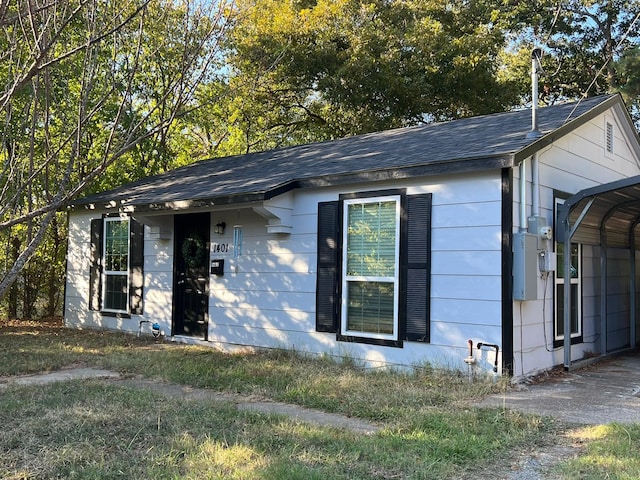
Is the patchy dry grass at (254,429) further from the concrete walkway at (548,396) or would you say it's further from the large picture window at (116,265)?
the large picture window at (116,265)

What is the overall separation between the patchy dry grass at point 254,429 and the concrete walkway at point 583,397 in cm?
32

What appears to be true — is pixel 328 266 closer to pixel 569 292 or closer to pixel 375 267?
pixel 375 267

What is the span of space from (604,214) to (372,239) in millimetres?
3432

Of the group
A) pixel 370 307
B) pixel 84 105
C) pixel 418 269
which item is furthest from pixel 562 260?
pixel 84 105

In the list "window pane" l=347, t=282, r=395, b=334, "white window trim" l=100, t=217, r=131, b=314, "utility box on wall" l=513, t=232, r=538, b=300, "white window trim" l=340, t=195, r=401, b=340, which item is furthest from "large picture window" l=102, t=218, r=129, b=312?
"utility box on wall" l=513, t=232, r=538, b=300

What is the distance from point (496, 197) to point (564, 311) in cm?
199

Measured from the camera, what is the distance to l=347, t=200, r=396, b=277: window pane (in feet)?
22.8

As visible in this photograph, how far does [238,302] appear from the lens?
8469 mm

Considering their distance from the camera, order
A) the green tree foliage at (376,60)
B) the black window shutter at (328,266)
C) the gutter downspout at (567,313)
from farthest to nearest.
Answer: the green tree foliage at (376,60) → the black window shutter at (328,266) → the gutter downspout at (567,313)

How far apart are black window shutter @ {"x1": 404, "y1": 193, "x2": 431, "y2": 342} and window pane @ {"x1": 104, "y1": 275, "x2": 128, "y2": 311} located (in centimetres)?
554

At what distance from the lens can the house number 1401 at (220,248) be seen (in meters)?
8.69

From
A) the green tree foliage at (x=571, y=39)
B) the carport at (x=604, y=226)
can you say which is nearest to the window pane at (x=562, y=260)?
the carport at (x=604, y=226)

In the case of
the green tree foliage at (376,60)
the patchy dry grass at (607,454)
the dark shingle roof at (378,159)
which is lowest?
the patchy dry grass at (607,454)

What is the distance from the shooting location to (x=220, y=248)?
28.8ft
